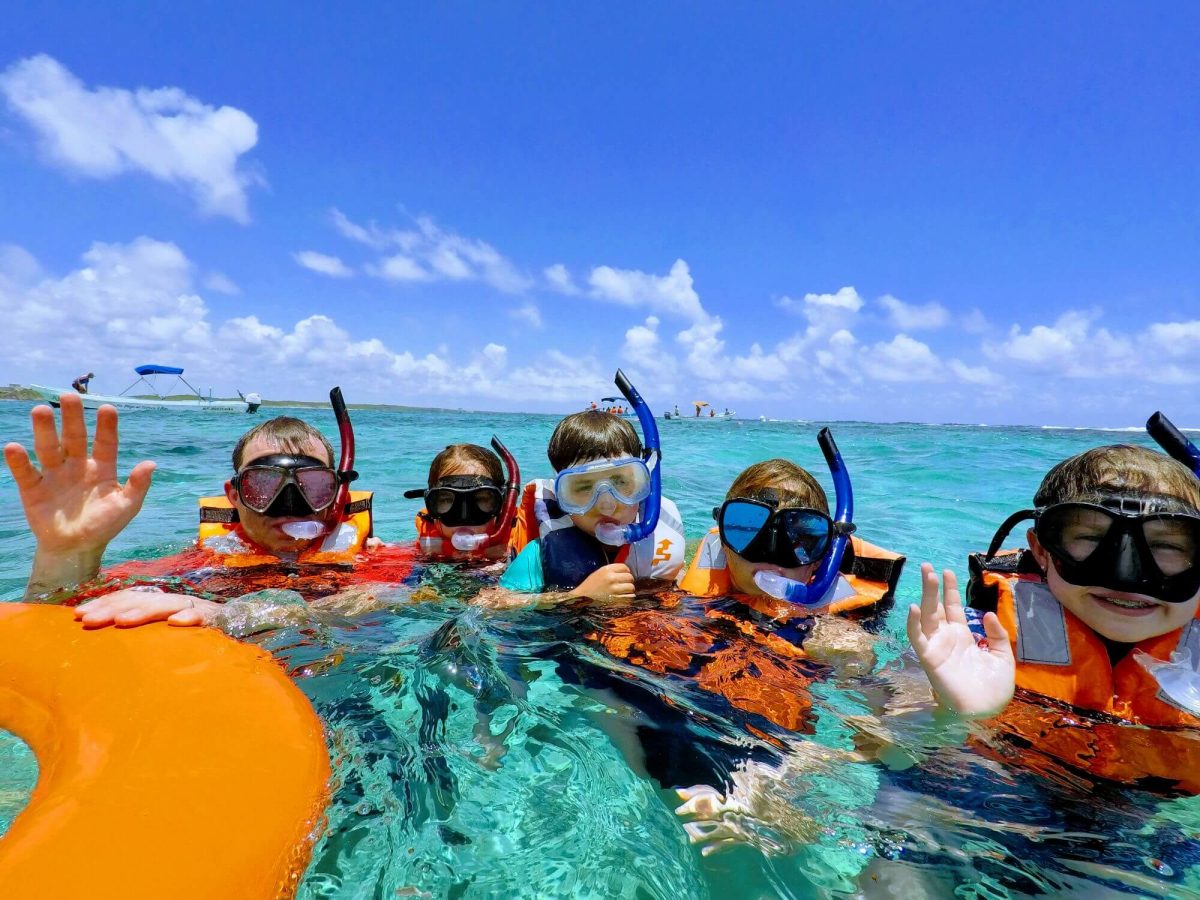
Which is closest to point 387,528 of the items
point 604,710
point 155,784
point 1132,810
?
point 604,710

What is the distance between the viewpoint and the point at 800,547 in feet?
9.21

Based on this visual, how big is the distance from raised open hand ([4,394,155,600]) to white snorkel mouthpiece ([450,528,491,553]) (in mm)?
1854

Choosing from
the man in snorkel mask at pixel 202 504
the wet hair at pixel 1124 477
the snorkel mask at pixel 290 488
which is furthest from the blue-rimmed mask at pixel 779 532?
the snorkel mask at pixel 290 488

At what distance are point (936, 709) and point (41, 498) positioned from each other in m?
3.16

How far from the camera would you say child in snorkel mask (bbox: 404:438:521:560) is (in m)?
4.05

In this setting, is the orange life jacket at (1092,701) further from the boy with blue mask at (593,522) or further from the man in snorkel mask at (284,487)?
the man in snorkel mask at (284,487)

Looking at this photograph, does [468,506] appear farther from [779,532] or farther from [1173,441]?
[1173,441]

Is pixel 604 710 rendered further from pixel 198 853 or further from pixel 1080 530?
pixel 1080 530

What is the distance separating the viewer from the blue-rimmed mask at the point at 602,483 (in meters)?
3.06

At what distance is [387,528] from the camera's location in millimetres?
7352

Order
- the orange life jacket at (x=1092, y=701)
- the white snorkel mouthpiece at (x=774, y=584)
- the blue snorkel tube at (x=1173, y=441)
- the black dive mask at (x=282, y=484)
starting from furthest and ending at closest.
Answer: the black dive mask at (x=282, y=484) < the white snorkel mouthpiece at (x=774, y=584) < the blue snorkel tube at (x=1173, y=441) < the orange life jacket at (x=1092, y=701)

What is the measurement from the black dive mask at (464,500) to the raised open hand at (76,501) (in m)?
1.75

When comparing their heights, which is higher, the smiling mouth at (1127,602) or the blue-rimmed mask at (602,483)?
the blue-rimmed mask at (602,483)

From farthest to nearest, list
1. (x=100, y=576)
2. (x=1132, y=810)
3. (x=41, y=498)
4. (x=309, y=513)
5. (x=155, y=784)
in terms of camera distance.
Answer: (x=309, y=513) < (x=100, y=576) < (x=41, y=498) < (x=1132, y=810) < (x=155, y=784)
